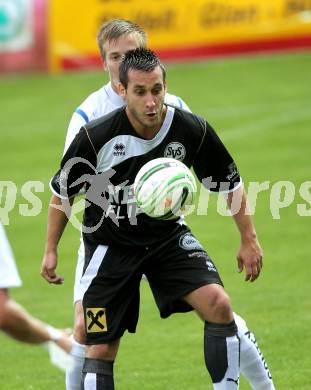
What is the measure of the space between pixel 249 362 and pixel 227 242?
681cm

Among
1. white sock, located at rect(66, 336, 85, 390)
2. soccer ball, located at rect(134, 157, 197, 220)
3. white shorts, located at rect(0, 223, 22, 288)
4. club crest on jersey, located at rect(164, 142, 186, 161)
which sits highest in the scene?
club crest on jersey, located at rect(164, 142, 186, 161)

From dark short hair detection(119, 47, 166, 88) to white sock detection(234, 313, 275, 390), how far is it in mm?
1692


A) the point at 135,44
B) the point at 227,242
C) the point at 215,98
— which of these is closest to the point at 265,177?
the point at 227,242

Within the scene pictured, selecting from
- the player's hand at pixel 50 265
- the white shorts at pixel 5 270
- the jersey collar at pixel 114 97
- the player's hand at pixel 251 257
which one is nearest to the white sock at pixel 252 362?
the player's hand at pixel 251 257

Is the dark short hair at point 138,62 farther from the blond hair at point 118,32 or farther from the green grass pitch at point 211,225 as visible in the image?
the green grass pitch at point 211,225

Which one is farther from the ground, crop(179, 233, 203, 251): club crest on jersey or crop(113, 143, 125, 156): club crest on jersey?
crop(113, 143, 125, 156): club crest on jersey

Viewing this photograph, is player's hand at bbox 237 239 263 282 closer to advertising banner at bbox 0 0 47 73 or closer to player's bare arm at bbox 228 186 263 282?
player's bare arm at bbox 228 186 263 282

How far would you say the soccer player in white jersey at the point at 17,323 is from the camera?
5949 millimetres

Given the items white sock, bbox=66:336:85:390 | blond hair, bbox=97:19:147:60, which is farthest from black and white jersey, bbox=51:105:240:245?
blond hair, bbox=97:19:147:60

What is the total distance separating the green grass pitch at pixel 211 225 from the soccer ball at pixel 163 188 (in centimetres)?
195

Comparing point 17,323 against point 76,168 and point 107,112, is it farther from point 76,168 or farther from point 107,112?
point 107,112

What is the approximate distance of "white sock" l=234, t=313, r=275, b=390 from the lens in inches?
287

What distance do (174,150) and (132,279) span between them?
0.87 meters

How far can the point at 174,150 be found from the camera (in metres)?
7.21
